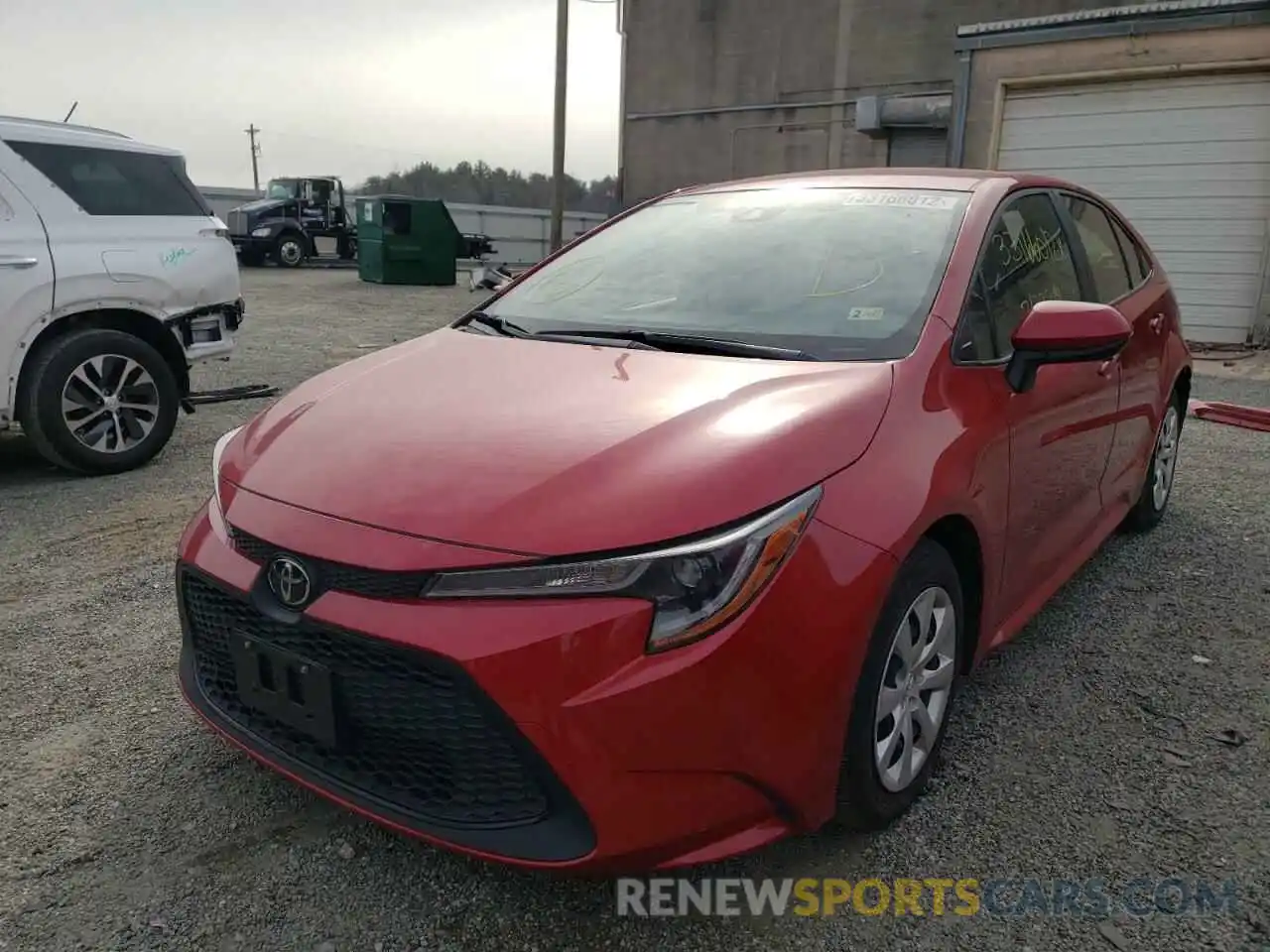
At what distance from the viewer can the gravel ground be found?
1.83m

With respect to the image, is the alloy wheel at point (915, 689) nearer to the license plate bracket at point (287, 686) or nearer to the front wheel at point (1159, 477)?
the license plate bracket at point (287, 686)

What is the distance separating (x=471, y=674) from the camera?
156 cm

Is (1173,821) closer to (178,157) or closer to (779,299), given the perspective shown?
(779,299)

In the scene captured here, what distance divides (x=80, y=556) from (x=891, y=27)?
60.9ft

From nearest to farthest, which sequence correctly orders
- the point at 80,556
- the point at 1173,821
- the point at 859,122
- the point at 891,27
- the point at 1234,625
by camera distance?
the point at 1173,821 < the point at 1234,625 < the point at 80,556 < the point at 859,122 < the point at 891,27

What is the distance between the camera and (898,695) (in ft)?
6.63

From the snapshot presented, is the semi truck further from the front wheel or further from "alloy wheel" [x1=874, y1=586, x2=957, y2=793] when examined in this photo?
"alloy wheel" [x1=874, y1=586, x2=957, y2=793]

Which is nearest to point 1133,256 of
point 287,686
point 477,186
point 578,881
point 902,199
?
point 902,199

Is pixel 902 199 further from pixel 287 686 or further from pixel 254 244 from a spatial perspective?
pixel 254 244

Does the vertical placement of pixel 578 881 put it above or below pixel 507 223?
below

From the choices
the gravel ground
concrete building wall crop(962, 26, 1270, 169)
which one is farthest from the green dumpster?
the gravel ground

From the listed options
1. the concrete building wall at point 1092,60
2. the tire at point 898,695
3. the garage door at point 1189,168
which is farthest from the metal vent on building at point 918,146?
the tire at point 898,695

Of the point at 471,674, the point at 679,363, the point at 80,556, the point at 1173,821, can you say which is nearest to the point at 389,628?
the point at 471,674

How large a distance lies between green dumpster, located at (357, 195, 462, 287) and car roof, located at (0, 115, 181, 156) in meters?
14.9
